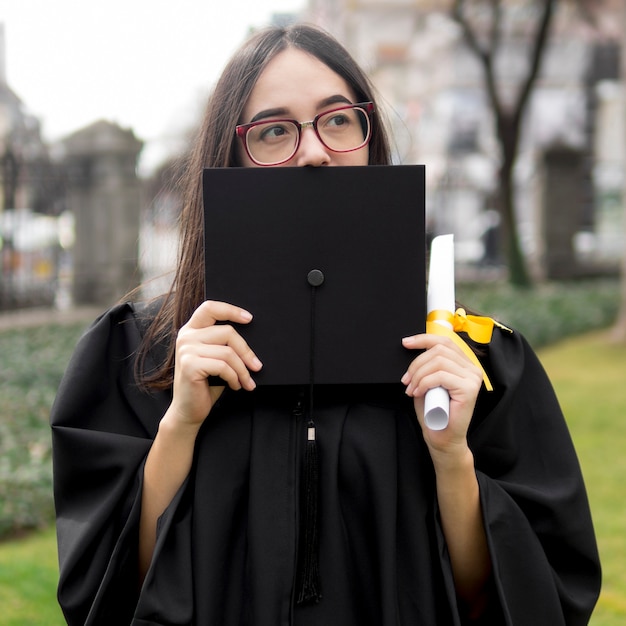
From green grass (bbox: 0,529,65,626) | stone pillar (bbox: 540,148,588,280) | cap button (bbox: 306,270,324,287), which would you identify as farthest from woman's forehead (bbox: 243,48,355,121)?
stone pillar (bbox: 540,148,588,280)

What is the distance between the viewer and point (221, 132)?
1.95m

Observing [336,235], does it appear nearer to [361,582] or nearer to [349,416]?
[349,416]

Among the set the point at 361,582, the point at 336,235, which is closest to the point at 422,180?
the point at 336,235

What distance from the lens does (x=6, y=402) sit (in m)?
6.73

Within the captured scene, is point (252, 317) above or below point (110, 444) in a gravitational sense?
above

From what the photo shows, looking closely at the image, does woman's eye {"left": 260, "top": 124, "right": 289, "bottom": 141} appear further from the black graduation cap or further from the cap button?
the cap button

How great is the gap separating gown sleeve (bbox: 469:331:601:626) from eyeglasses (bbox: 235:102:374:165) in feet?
1.65

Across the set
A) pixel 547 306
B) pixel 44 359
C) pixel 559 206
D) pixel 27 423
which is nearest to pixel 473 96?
pixel 559 206

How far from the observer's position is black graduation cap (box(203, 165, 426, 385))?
168 cm

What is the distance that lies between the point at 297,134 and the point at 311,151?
0.30 ft

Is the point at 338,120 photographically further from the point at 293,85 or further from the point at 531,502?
the point at 531,502

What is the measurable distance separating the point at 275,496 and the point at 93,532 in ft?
1.15

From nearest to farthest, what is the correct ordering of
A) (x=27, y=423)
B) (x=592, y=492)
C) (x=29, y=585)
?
(x=29, y=585) → (x=592, y=492) → (x=27, y=423)

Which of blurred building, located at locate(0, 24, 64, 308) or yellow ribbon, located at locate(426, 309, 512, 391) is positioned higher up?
blurred building, located at locate(0, 24, 64, 308)
